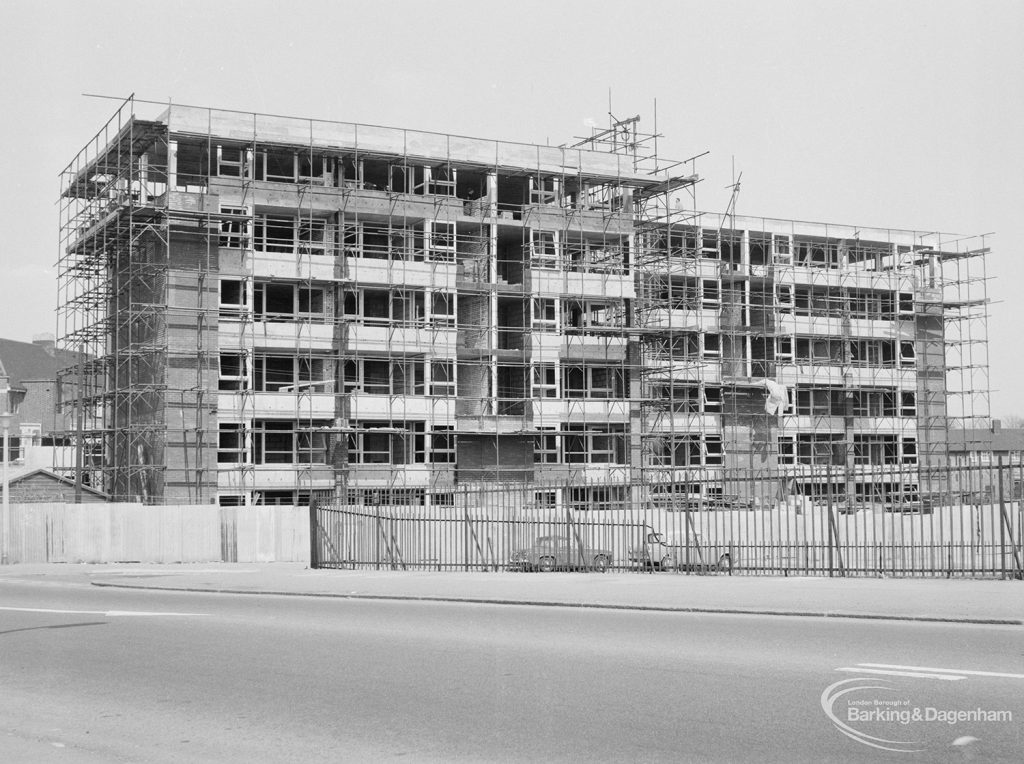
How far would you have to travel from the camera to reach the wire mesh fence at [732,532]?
19.1 metres

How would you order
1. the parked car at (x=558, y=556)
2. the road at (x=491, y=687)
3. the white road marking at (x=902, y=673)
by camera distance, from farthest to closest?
the parked car at (x=558, y=556) → the white road marking at (x=902, y=673) → the road at (x=491, y=687)

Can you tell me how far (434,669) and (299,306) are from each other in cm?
4089

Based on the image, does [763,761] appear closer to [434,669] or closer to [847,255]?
[434,669]

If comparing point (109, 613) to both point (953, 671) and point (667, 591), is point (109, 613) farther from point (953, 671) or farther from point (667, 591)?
point (953, 671)

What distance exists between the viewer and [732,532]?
21500mm

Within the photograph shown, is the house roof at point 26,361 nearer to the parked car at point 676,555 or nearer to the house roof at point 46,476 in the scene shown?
the house roof at point 46,476

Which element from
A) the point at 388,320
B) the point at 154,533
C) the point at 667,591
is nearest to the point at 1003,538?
the point at 667,591

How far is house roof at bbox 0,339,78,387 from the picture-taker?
84875 millimetres

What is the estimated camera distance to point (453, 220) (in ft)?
173

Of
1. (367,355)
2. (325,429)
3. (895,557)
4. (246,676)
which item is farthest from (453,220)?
(246,676)

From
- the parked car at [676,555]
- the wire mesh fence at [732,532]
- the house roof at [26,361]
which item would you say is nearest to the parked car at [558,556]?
the wire mesh fence at [732,532]

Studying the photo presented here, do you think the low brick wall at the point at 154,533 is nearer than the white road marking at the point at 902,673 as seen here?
No

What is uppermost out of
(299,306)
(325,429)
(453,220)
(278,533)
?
(453,220)

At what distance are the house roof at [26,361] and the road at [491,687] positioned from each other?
7479 cm
